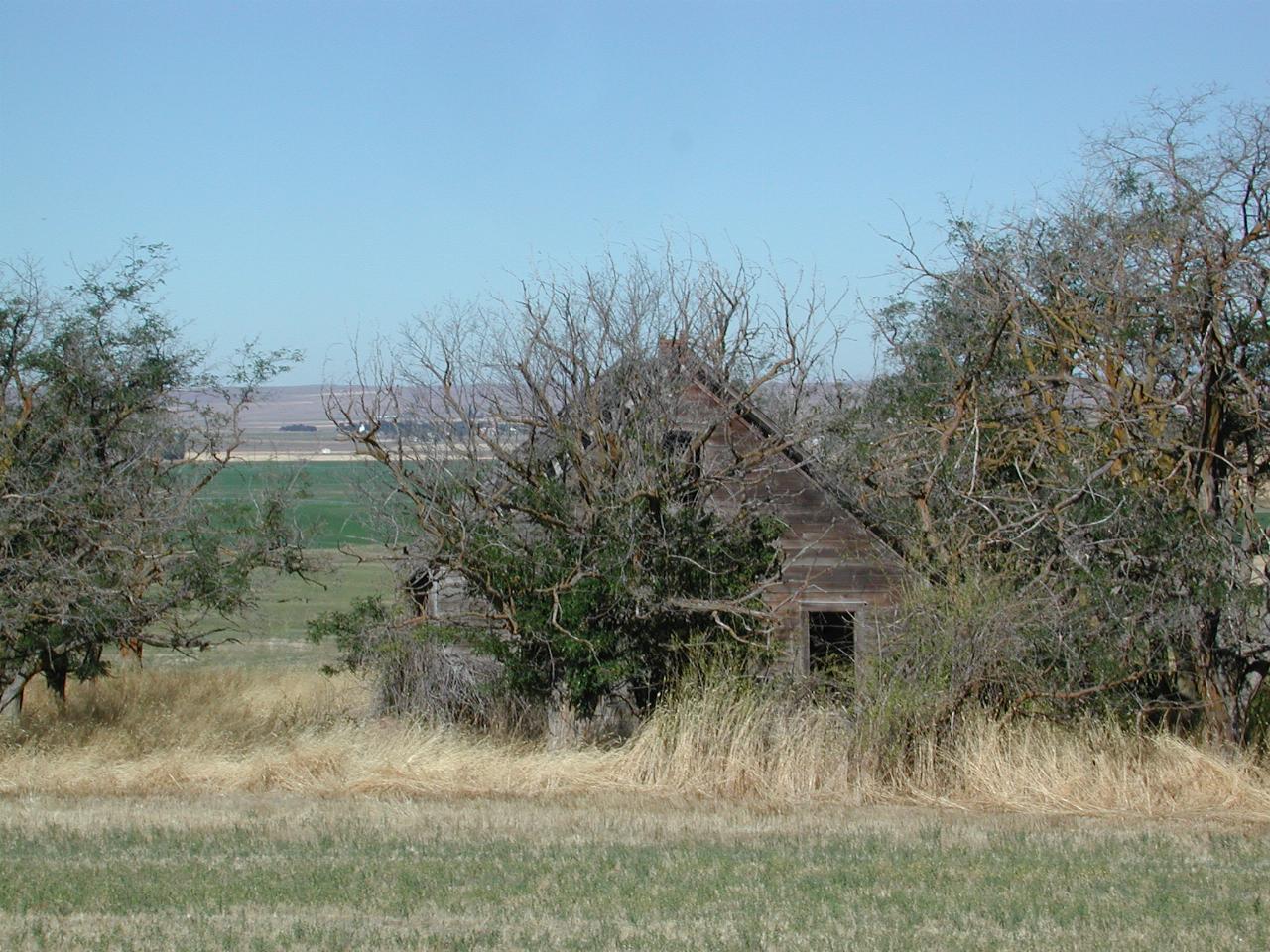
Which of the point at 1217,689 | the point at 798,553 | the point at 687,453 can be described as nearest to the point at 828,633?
the point at 798,553

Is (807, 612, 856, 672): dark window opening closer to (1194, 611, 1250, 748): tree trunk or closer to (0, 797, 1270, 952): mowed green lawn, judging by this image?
(1194, 611, 1250, 748): tree trunk

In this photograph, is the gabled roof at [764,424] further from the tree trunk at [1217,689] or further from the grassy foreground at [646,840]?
the grassy foreground at [646,840]

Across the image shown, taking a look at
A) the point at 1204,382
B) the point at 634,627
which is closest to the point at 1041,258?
the point at 1204,382

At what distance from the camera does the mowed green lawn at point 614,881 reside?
6.99 meters

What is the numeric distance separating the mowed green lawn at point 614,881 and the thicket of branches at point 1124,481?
7.96 feet

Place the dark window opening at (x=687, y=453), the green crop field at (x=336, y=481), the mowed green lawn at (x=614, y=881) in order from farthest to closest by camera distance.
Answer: the green crop field at (x=336, y=481)
the dark window opening at (x=687, y=453)
the mowed green lawn at (x=614, y=881)

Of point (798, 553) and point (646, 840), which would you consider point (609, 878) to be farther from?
point (798, 553)

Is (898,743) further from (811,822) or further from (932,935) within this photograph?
(932,935)

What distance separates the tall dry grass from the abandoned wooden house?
147cm

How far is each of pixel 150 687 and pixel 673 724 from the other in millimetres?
12252

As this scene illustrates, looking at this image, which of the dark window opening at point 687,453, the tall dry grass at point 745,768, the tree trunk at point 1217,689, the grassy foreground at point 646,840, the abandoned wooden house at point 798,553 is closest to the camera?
the grassy foreground at point 646,840

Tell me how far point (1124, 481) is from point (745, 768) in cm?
468

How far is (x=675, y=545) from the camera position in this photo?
14477 millimetres

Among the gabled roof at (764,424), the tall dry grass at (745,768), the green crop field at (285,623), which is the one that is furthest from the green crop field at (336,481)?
the gabled roof at (764,424)
